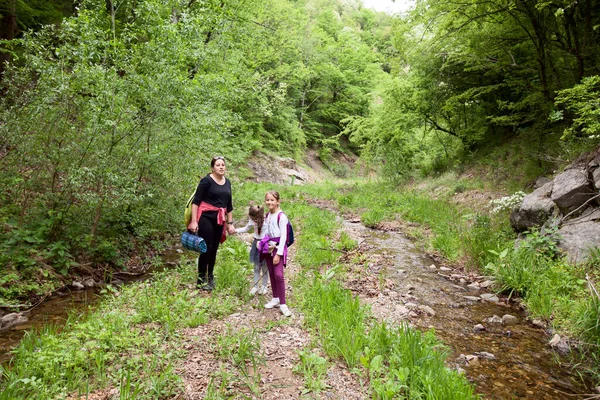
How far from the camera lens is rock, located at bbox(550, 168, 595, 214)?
641cm

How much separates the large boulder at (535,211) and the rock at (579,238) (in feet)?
2.08

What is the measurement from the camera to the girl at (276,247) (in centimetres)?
490

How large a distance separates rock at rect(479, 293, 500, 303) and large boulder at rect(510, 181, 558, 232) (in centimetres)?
208

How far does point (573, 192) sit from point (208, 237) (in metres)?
6.96

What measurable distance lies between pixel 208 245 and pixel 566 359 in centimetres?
520

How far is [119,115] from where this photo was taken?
21.4 feet

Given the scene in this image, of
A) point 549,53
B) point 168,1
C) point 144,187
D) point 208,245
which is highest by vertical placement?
point 168,1

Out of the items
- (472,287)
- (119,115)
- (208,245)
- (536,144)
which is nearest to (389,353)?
(208,245)

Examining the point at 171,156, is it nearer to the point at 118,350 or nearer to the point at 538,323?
the point at 118,350

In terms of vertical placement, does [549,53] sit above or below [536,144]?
above

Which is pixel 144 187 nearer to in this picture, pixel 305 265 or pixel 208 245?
pixel 208 245

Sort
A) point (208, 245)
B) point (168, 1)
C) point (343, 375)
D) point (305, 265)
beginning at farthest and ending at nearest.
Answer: point (168, 1) < point (305, 265) < point (208, 245) < point (343, 375)

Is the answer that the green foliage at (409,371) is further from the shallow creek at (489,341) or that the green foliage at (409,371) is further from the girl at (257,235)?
the girl at (257,235)

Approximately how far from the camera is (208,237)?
17.9 feet
